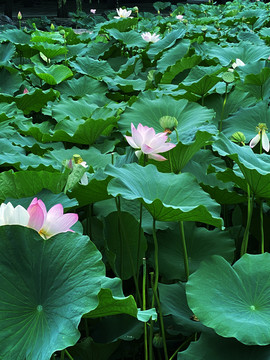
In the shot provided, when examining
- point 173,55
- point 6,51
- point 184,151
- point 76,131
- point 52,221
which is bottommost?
point 6,51

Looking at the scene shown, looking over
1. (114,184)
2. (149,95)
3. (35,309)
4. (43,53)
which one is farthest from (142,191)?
(43,53)

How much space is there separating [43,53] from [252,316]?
222cm

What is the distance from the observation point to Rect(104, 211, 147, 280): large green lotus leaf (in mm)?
1022

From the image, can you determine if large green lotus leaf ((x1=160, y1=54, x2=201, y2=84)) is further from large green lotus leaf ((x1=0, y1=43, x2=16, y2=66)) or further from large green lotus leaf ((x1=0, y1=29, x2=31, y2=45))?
large green lotus leaf ((x1=0, y1=29, x2=31, y2=45))

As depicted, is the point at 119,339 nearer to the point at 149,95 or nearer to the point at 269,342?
the point at 269,342

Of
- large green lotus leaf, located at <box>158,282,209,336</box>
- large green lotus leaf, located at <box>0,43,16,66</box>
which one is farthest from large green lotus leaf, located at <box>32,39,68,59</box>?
large green lotus leaf, located at <box>158,282,209,336</box>

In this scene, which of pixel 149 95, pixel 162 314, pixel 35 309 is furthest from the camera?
pixel 149 95

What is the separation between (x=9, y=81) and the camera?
2271 mm

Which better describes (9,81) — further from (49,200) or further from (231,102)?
(49,200)

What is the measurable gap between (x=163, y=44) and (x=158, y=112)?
1.28 m

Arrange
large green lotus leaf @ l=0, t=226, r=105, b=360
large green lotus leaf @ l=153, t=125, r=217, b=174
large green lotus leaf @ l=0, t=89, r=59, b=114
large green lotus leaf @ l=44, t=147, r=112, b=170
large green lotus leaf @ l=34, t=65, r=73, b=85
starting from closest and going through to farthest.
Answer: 1. large green lotus leaf @ l=0, t=226, r=105, b=360
2. large green lotus leaf @ l=153, t=125, r=217, b=174
3. large green lotus leaf @ l=44, t=147, r=112, b=170
4. large green lotus leaf @ l=0, t=89, r=59, b=114
5. large green lotus leaf @ l=34, t=65, r=73, b=85

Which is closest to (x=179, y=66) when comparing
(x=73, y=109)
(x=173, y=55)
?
(x=173, y=55)

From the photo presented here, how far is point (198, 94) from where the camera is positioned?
1691 millimetres

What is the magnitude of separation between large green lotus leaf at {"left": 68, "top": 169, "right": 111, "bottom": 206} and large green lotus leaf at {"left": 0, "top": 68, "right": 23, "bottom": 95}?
1306 mm
